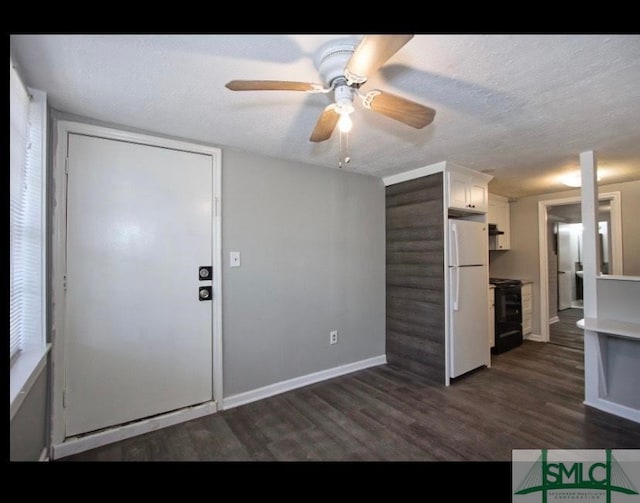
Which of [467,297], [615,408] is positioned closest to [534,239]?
[467,297]

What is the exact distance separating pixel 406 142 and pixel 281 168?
3.80 ft

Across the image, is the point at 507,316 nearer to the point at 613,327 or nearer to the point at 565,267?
the point at 613,327

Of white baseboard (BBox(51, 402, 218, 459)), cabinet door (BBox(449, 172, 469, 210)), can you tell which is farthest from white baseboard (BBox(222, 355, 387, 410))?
cabinet door (BBox(449, 172, 469, 210))

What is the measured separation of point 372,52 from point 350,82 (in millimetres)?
262

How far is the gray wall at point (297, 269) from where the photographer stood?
2492 millimetres

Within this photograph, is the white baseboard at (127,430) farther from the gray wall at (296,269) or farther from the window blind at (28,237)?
the window blind at (28,237)

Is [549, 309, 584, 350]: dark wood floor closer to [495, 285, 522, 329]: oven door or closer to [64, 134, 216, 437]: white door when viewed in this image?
[495, 285, 522, 329]: oven door

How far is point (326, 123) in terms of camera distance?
1507mm

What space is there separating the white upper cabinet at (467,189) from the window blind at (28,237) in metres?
3.13

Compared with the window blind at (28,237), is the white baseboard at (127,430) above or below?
below

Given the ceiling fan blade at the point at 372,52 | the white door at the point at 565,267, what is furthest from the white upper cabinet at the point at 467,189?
the white door at the point at 565,267
